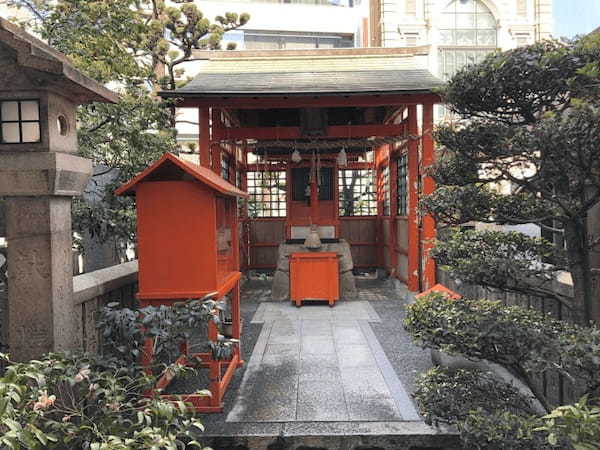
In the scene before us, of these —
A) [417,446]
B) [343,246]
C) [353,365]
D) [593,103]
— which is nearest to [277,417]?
[417,446]

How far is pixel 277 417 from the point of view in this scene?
3.91 meters

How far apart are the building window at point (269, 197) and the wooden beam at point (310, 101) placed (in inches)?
183

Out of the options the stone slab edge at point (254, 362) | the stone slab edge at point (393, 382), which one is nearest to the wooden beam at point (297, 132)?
the stone slab edge at point (254, 362)

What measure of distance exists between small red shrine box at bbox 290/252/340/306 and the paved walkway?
1.02 meters

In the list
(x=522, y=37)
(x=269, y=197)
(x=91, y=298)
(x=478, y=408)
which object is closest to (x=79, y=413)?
(x=91, y=298)

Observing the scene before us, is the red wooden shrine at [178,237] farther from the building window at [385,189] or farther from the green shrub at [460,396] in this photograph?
the building window at [385,189]

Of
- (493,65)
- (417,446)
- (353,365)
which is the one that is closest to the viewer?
(493,65)

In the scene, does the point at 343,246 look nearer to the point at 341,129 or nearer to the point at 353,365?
the point at 341,129

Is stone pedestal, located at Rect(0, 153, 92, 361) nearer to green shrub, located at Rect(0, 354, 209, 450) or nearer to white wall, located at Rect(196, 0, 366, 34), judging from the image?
green shrub, located at Rect(0, 354, 209, 450)

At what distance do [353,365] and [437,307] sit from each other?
98.1 inches

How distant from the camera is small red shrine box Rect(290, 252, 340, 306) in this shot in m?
8.81

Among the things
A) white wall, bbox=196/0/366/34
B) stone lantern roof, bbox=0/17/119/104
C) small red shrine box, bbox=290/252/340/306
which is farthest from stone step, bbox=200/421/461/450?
white wall, bbox=196/0/366/34

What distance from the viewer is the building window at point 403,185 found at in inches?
402

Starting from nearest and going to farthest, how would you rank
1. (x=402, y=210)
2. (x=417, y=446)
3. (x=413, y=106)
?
(x=417, y=446) → (x=413, y=106) → (x=402, y=210)
